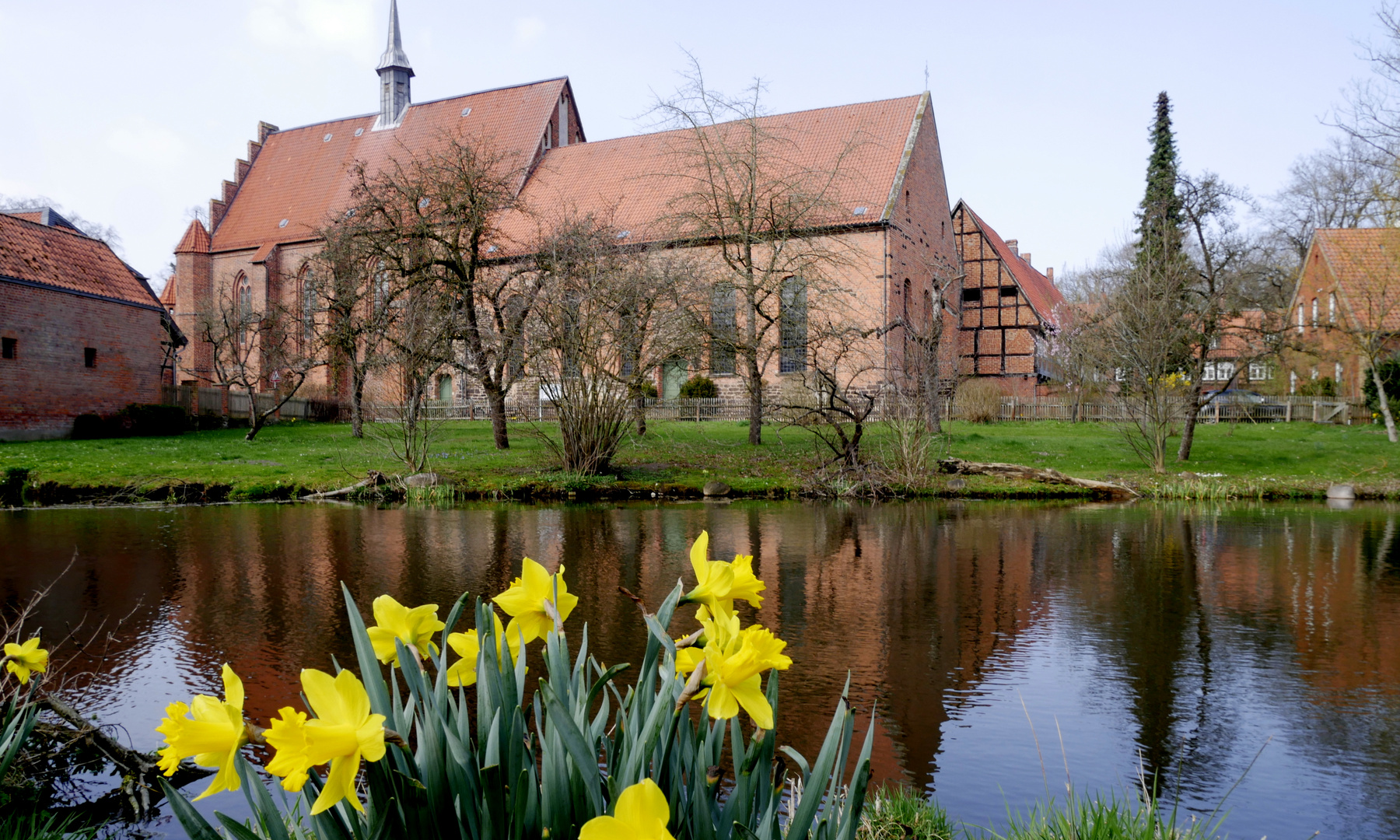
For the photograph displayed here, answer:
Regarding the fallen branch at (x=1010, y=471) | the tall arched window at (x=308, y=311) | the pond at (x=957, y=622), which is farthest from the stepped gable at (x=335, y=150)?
the pond at (x=957, y=622)

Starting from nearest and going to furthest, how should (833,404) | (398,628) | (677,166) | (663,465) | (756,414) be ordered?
1. (398,628)
2. (833,404)
3. (663,465)
4. (756,414)
5. (677,166)

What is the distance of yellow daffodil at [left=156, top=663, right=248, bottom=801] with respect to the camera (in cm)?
141

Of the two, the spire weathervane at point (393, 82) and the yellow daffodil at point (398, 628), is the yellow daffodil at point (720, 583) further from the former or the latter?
the spire weathervane at point (393, 82)

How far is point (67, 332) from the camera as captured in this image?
27.1 m

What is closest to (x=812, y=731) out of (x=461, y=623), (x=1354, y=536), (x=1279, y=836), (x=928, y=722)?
(x=928, y=722)

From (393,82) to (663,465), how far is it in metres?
31.5

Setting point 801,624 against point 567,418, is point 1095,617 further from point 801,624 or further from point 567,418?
point 567,418

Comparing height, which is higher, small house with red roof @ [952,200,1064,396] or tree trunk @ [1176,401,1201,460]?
small house with red roof @ [952,200,1064,396]

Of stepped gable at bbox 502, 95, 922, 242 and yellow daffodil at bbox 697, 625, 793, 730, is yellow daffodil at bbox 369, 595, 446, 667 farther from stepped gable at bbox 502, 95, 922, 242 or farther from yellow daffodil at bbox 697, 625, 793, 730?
stepped gable at bbox 502, 95, 922, 242

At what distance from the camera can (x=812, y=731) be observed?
179 inches

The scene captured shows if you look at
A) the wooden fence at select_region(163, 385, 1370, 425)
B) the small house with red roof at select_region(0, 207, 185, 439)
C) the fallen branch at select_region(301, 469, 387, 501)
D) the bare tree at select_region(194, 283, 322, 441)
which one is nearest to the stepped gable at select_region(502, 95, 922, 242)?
the wooden fence at select_region(163, 385, 1370, 425)

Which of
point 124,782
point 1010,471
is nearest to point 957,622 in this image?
point 124,782

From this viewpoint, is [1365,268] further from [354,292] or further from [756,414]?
[354,292]

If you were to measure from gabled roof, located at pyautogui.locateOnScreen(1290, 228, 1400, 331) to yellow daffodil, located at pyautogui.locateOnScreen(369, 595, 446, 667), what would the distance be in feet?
81.3
